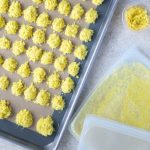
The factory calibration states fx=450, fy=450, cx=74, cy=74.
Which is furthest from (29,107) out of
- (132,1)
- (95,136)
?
(132,1)

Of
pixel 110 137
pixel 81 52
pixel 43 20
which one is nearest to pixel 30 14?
pixel 43 20

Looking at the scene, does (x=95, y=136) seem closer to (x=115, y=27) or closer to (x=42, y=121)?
(x=42, y=121)

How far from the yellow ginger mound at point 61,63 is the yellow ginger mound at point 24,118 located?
108 mm

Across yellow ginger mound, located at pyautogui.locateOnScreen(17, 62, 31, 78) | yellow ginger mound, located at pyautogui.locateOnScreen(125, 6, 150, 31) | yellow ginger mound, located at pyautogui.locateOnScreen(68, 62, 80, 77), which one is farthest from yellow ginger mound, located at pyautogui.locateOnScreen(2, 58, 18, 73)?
yellow ginger mound, located at pyautogui.locateOnScreen(125, 6, 150, 31)

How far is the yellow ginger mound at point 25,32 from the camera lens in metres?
0.92

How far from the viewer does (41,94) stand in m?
0.90

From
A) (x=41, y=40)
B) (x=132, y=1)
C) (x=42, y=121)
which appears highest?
(x=132, y=1)

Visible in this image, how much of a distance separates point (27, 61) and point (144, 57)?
0.78ft

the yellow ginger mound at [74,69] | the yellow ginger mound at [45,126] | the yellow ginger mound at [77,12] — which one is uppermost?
the yellow ginger mound at [77,12]

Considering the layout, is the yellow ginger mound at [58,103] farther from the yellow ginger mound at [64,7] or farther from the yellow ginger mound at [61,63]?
the yellow ginger mound at [64,7]

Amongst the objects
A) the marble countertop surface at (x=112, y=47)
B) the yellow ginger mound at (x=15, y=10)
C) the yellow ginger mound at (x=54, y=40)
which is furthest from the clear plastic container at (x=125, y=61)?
the yellow ginger mound at (x=15, y=10)

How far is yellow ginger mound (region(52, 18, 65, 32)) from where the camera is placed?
91 cm

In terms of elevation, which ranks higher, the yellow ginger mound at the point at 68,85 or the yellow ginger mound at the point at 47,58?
the yellow ginger mound at the point at 47,58

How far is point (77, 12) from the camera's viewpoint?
910 mm
